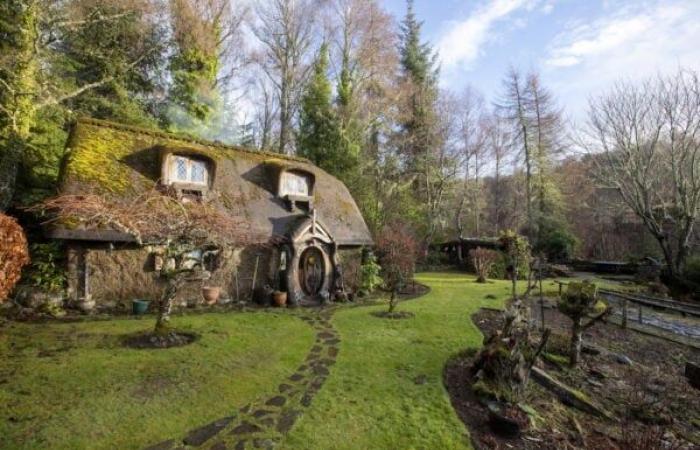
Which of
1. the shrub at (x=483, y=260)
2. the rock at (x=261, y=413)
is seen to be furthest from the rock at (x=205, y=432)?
the shrub at (x=483, y=260)

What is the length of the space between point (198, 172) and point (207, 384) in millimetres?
9182

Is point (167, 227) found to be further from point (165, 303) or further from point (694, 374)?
point (694, 374)

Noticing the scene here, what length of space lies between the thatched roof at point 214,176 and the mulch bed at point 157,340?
3.87 meters

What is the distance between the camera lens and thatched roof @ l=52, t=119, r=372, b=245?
10805 mm

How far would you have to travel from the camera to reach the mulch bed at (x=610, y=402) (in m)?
5.15

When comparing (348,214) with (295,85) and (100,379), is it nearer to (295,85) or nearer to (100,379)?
(100,379)

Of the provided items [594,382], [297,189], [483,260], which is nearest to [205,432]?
[594,382]

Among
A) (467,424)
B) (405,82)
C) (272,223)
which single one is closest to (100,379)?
(467,424)

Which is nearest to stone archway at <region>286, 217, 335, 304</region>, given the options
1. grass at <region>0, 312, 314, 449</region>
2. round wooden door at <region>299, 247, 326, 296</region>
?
round wooden door at <region>299, 247, 326, 296</region>

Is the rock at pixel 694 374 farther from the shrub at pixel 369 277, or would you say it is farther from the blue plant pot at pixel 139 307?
the blue plant pot at pixel 139 307

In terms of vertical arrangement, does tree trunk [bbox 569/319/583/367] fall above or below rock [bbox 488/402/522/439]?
above

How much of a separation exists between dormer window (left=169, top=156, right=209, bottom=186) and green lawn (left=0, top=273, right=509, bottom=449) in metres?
5.50

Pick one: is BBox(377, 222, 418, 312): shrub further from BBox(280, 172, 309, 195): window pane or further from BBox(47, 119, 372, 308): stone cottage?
BBox(280, 172, 309, 195): window pane

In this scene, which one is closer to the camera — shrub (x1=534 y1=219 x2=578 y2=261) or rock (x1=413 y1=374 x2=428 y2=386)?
rock (x1=413 y1=374 x2=428 y2=386)
